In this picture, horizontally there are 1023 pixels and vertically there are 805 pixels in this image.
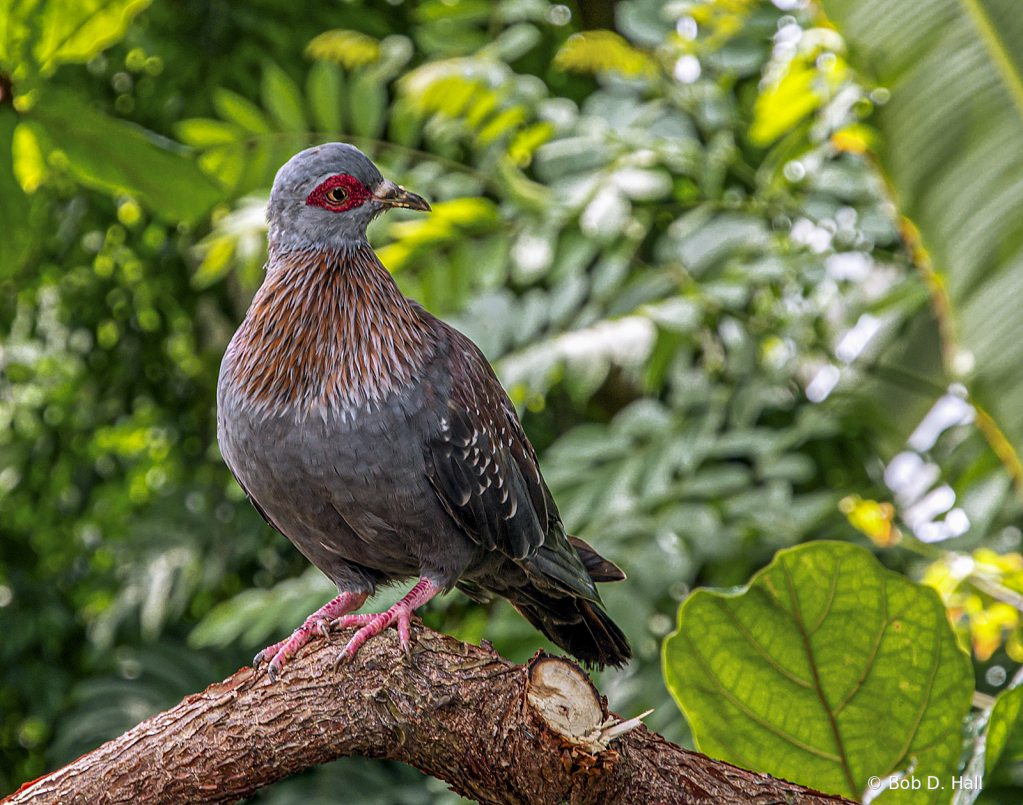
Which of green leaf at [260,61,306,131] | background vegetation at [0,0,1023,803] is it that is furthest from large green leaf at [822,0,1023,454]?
green leaf at [260,61,306,131]

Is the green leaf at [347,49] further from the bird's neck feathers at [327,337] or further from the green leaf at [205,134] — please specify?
the bird's neck feathers at [327,337]

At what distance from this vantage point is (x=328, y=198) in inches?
75.2

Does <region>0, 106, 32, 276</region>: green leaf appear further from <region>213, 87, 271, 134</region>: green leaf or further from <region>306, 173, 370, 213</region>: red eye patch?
<region>213, 87, 271, 134</region>: green leaf

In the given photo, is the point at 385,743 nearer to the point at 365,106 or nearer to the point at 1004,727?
the point at 1004,727

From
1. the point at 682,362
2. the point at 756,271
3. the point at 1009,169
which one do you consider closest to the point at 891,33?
the point at 1009,169

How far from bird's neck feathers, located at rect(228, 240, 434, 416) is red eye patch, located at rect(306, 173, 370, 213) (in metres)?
0.09

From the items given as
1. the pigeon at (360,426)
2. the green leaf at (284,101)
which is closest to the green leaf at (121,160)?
the pigeon at (360,426)

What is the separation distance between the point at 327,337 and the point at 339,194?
275mm

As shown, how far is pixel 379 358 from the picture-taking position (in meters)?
1.89

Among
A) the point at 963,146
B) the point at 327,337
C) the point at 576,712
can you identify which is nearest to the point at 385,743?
the point at 576,712

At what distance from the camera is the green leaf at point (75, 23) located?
2326 millimetres

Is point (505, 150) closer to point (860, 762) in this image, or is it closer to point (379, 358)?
point (379, 358)

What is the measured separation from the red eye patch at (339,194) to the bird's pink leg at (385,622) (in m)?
0.75

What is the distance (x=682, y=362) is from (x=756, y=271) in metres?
0.48
